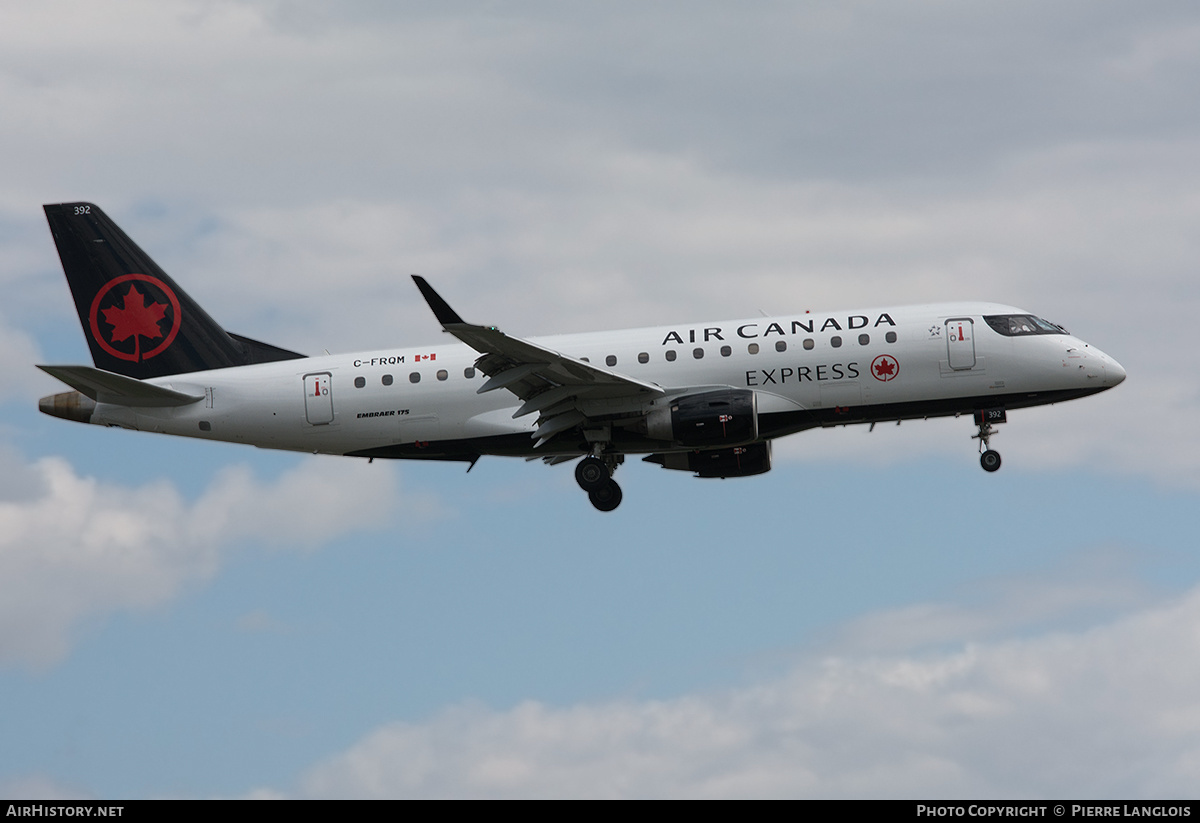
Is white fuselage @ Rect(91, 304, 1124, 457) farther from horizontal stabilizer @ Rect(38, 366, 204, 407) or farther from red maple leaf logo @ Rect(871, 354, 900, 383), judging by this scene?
horizontal stabilizer @ Rect(38, 366, 204, 407)

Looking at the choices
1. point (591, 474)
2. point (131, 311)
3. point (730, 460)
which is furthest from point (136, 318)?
point (730, 460)

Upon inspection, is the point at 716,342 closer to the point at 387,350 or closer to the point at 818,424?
the point at 818,424

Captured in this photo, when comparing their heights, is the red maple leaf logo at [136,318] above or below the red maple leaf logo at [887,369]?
above

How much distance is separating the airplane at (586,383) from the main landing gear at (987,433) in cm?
4

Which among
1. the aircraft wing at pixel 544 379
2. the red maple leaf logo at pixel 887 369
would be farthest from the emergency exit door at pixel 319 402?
the red maple leaf logo at pixel 887 369

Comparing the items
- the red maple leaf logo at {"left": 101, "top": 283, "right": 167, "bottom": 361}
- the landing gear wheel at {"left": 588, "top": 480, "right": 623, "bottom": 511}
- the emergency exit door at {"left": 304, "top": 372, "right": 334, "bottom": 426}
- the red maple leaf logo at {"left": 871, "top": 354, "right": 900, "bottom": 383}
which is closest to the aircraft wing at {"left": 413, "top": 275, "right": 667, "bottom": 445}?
the landing gear wheel at {"left": 588, "top": 480, "right": 623, "bottom": 511}

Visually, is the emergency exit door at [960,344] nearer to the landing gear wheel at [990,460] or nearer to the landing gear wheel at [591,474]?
the landing gear wheel at [990,460]

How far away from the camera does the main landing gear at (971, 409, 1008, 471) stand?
148 feet

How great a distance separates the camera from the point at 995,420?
45094 mm

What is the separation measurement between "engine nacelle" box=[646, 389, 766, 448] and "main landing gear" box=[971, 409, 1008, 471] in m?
6.80

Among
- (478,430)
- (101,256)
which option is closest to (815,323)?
(478,430)

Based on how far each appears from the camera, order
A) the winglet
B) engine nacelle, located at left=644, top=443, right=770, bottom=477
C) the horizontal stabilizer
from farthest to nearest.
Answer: engine nacelle, located at left=644, top=443, right=770, bottom=477 → the horizontal stabilizer → the winglet

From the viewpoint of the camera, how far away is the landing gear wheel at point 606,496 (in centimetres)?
4712
